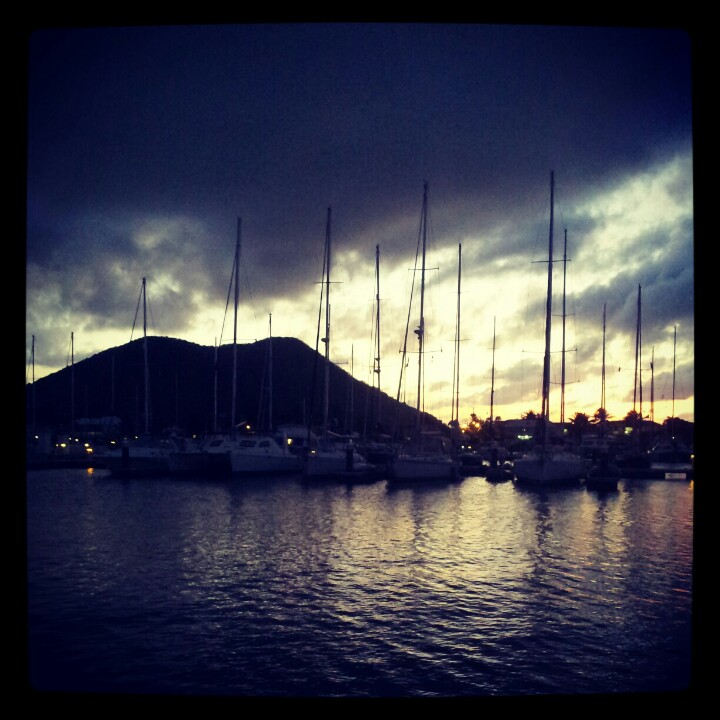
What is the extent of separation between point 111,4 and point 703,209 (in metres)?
2.65

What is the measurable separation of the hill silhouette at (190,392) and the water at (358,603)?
1931 inches

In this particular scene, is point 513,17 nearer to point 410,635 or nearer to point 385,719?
point 385,719

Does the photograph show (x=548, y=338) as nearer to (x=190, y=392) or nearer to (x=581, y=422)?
(x=581, y=422)

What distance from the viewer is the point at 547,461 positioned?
26.8 meters

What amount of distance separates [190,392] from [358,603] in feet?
292

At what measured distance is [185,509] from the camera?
2039 cm

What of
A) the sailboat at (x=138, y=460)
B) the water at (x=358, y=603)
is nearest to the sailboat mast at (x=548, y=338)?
the water at (x=358, y=603)

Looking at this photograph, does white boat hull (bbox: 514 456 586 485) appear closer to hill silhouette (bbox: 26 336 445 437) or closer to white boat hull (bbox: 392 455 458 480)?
white boat hull (bbox: 392 455 458 480)

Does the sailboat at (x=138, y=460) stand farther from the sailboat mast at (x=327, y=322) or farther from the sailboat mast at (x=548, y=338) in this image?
the sailboat mast at (x=548, y=338)

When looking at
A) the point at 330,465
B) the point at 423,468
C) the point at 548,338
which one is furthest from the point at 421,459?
the point at 548,338

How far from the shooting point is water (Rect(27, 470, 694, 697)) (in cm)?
629

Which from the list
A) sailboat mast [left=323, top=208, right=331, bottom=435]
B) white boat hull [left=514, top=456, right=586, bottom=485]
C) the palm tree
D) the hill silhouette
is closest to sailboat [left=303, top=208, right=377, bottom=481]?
sailboat mast [left=323, top=208, right=331, bottom=435]

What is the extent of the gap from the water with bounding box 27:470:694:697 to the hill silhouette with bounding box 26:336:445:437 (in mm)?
49044

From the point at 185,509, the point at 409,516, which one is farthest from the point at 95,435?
the point at 409,516
